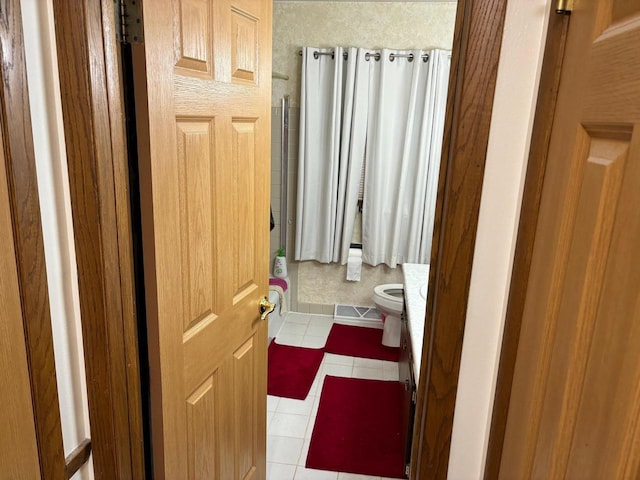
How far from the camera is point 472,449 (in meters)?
1.05

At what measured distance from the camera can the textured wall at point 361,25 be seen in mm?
3342

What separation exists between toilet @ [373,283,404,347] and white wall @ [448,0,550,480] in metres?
2.17

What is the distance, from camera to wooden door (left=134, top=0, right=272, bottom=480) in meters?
1.11

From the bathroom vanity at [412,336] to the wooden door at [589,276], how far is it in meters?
0.71

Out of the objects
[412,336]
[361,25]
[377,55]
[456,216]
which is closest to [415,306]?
[412,336]

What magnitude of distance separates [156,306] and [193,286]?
0.15 meters

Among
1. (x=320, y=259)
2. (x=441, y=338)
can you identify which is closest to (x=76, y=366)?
(x=441, y=338)

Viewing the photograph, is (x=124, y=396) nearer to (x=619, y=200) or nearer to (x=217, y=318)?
(x=217, y=318)

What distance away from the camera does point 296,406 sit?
2.72 m

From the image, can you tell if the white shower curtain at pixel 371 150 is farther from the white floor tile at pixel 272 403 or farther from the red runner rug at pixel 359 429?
the white floor tile at pixel 272 403

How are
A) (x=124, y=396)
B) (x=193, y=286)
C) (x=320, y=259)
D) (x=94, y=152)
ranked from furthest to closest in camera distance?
(x=320, y=259) < (x=193, y=286) < (x=124, y=396) < (x=94, y=152)

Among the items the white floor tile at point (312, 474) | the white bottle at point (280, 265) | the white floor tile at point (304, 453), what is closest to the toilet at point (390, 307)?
the white bottle at point (280, 265)

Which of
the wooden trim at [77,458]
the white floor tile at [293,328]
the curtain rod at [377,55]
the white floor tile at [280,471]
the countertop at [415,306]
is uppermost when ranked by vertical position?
the curtain rod at [377,55]

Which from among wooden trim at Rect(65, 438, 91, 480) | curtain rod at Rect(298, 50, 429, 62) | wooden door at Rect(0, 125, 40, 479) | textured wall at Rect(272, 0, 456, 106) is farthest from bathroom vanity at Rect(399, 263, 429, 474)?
textured wall at Rect(272, 0, 456, 106)
